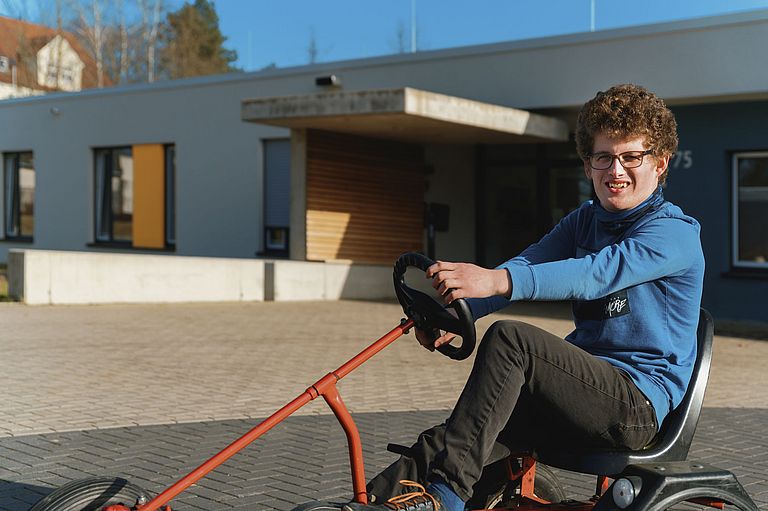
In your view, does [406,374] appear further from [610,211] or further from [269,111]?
[269,111]

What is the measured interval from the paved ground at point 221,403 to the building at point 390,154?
3719mm

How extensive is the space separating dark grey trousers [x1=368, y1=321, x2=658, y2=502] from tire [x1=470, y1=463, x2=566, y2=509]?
1.15ft

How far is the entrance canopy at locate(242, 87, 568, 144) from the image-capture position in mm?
14188

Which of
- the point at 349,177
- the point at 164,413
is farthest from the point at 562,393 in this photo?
the point at 349,177

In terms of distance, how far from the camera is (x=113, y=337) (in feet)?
35.1

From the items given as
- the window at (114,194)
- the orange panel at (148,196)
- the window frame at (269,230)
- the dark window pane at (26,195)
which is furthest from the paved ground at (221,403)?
the dark window pane at (26,195)

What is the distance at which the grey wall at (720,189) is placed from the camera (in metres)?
14.6

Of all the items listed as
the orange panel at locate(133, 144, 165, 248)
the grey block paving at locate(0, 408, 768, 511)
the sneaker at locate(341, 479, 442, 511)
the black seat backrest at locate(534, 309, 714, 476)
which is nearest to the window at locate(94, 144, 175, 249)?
the orange panel at locate(133, 144, 165, 248)

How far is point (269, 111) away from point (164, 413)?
376 inches

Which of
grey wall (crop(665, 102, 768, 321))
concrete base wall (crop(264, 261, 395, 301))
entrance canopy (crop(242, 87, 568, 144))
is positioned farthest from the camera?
concrete base wall (crop(264, 261, 395, 301))

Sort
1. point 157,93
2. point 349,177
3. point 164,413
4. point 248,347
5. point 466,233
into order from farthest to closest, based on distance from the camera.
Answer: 1. point 157,93
2. point 466,233
3. point 349,177
4. point 248,347
5. point 164,413

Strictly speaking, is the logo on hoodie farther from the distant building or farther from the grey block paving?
the distant building

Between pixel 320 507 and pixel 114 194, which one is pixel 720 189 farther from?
pixel 114 194

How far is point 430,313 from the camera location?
3109 mm
